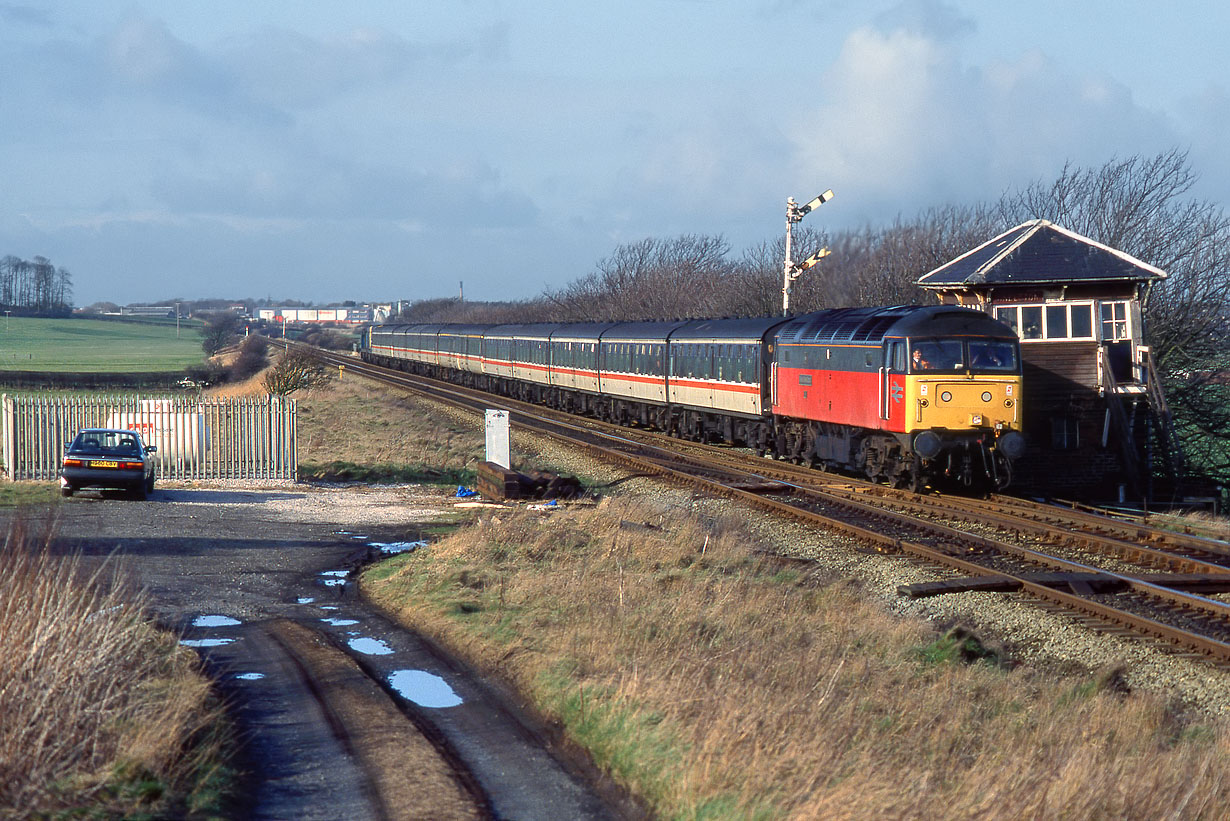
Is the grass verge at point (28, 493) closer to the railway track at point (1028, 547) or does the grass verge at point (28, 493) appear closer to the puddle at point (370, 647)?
the railway track at point (1028, 547)

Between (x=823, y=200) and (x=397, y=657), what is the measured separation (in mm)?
30555

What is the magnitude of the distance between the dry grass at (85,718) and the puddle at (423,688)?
1.58 metres

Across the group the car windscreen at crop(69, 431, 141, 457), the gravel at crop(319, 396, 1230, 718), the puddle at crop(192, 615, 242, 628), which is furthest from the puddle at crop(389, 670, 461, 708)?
the car windscreen at crop(69, 431, 141, 457)

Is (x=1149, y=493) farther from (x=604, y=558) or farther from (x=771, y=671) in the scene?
(x=771, y=671)

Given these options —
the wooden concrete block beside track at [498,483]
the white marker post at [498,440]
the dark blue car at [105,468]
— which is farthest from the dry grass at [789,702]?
the white marker post at [498,440]

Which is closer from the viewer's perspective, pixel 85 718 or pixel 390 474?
pixel 85 718

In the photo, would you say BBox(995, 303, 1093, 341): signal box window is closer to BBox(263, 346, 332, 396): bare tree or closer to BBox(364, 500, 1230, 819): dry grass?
BBox(364, 500, 1230, 819): dry grass

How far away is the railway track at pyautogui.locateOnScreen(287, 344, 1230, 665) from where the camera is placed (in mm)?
12992

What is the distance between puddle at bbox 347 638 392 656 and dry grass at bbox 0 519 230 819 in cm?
236

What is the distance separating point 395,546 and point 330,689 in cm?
835

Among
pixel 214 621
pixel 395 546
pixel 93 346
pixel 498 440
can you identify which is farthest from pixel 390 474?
pixel 93 346

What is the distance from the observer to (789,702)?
27.9 feet

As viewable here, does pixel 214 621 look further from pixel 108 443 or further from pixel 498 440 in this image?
pixel 498 440

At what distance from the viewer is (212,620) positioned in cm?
1251
